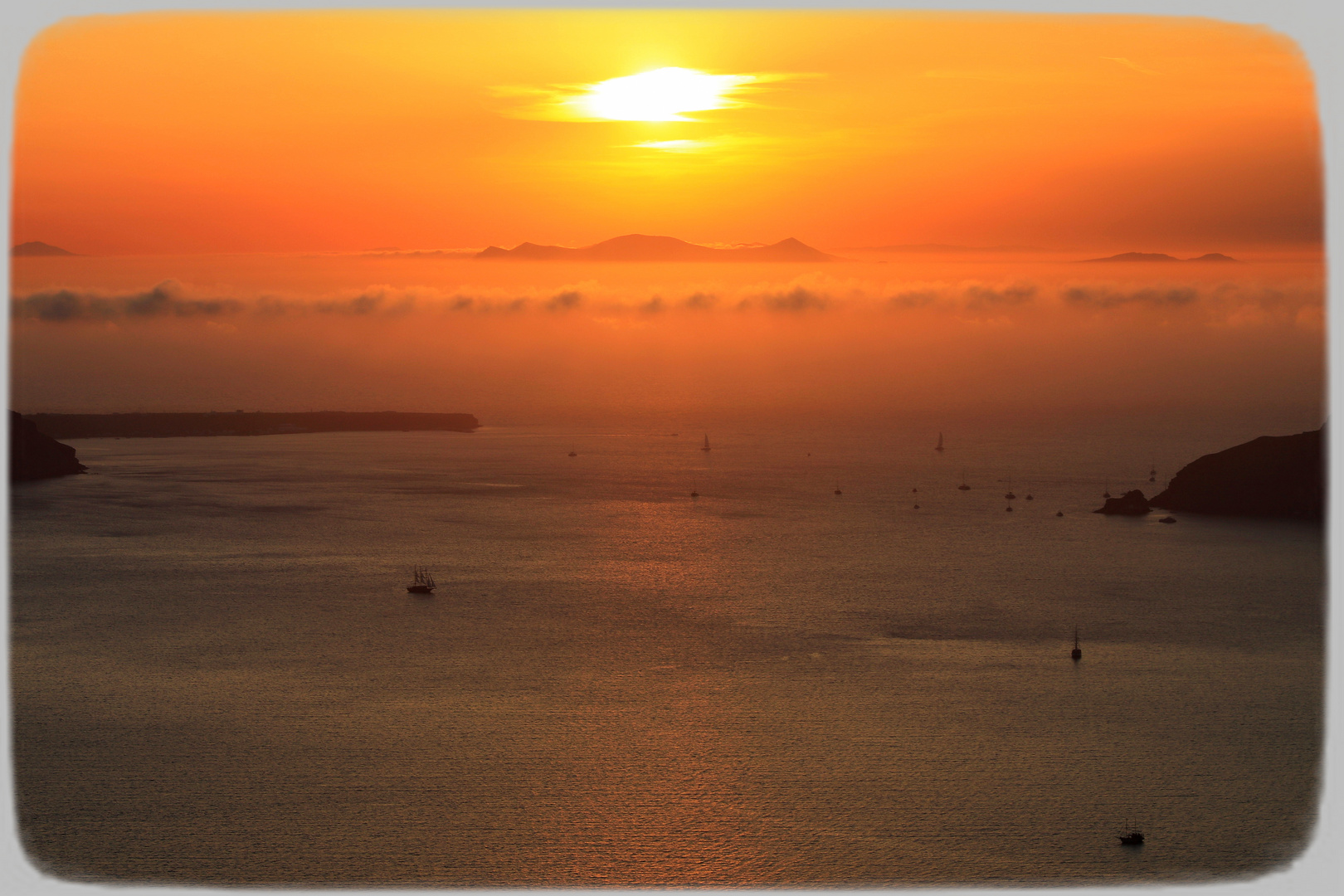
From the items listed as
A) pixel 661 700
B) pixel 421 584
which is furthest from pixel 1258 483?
pixel 421 584

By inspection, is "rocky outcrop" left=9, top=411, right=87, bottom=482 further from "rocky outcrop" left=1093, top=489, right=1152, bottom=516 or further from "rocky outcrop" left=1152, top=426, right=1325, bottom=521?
"rocky outcrop" left=1152, top=426, right=1325, bottom=521

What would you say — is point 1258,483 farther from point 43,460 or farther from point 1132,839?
point 43,460

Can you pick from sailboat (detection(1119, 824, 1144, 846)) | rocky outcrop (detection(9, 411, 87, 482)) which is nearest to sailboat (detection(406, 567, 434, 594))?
sailboat (detection(1119, 824, 1144, 846))

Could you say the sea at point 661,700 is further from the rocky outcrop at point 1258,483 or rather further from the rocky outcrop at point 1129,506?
the rocky outcrop at point 1129,506

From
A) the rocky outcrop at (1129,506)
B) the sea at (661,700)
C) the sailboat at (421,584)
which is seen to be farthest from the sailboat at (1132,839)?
the rocky outcrop at (1129,506)

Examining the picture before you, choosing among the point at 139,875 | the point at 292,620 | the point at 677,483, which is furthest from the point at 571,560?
the point at 677,483
